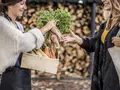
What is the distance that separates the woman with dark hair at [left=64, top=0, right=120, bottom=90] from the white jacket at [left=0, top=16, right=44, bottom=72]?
503 millimetres

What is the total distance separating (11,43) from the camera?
2398 mm

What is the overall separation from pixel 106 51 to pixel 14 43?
648 millimetres

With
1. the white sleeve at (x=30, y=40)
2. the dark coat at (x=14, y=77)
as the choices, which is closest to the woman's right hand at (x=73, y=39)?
the white sleeve at (x=30, y=40)

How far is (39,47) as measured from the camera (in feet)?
8.20

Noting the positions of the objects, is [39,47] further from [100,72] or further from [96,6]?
[96,6]

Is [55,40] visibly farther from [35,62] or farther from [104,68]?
[104,68]

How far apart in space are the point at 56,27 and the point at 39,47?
27 cm

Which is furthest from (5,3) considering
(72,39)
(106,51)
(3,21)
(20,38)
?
(106,51)

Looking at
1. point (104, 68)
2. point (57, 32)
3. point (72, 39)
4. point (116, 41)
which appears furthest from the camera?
point (72, 39)

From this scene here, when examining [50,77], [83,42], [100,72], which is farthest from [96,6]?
[100,72]

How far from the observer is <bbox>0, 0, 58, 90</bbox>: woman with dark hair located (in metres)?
2.40

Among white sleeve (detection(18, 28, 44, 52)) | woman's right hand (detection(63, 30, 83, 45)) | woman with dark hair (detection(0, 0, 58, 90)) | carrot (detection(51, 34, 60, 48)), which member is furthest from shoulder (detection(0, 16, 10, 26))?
woman's right hand (detection(63, 30, 83, 45))

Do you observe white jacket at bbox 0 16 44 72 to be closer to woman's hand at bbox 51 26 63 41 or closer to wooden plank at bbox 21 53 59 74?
wooden plank at bbox 21 53 59 74

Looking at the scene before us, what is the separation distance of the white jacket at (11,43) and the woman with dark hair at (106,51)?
0.50 m
